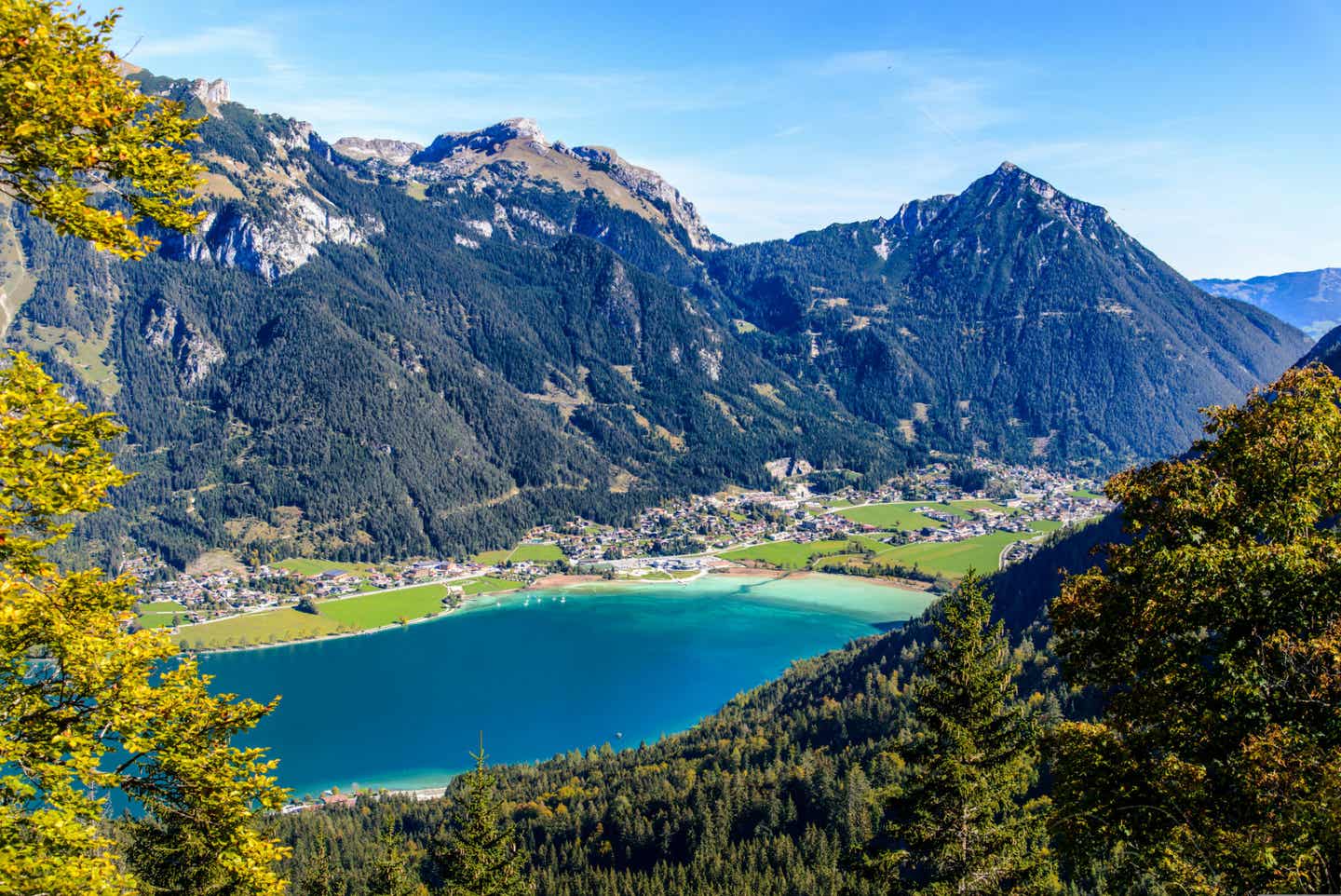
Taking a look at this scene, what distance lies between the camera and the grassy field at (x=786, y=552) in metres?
169

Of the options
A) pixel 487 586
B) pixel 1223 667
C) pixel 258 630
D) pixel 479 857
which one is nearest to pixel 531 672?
pixel 258 630

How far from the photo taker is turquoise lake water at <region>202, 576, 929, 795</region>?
87625 millimetres

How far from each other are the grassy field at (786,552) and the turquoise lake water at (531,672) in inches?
578

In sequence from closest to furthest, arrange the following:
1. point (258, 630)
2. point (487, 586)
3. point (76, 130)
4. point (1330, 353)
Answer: point (76, 130), point (1330, 353), point (258, 630), point (487, 586)

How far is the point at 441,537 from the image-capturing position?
186500 millimetres

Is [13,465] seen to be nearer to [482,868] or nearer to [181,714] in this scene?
[181,714]

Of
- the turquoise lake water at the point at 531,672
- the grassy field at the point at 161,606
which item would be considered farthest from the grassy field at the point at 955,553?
the grassy field at the point at 161,606

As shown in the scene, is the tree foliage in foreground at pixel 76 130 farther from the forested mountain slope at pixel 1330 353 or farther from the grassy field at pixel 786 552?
the grassy field at pixel 786 552

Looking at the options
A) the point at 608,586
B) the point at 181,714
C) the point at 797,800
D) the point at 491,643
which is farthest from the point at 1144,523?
the point at 608,586

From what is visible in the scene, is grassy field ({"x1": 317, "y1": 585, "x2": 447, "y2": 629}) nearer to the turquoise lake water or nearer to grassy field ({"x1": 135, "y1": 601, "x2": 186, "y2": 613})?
the turquoise lake water

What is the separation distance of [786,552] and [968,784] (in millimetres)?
167497

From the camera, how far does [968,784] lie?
39.3 ft

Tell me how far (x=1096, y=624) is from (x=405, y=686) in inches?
4221

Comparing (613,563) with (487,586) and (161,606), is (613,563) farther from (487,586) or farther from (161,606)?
(161,606)
